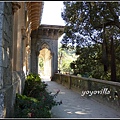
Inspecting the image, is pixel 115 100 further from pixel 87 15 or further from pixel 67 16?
pixel 67 16

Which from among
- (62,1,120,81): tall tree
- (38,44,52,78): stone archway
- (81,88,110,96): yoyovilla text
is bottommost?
(81,88,110,96): yoyovilla text

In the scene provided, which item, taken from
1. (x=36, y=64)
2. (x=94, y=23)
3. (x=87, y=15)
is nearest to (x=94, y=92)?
(x=94, y=23)

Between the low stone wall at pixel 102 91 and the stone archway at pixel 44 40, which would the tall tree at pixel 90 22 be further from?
the stone archway at pixel 44 40

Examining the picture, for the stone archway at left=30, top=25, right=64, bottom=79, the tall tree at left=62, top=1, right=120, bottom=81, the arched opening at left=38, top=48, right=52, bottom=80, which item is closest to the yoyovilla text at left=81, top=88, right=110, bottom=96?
the tall tree at left=62, top=1, right=120, bottom=81

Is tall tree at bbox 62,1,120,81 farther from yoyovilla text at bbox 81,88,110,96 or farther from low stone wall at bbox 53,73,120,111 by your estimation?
yoyovilla text at bbox 81,88,110,96

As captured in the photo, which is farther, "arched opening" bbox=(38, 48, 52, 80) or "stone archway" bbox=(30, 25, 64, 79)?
"arched opening" bbox=(38, 48, 52, 80)

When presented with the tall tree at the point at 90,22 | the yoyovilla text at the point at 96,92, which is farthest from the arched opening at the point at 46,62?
the yoyovilla text at the point at 96,92

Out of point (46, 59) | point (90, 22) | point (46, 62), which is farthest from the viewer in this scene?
point (46, 59)

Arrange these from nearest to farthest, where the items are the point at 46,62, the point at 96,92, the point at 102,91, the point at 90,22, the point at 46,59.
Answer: the point at 102,91, the point at 96,92, the point at 90,22, the point at 46,62, the point at 46,59

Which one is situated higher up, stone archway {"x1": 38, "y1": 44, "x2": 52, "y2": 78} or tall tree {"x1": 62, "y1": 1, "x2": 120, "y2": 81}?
tall tree {"x1": 62, "y1": 1, "x2": 120, "y2": 81}

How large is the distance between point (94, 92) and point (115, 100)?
1506 millimetres

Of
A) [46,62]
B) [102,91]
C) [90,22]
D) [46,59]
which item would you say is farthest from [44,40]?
[102,91]

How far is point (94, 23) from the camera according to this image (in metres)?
8.87

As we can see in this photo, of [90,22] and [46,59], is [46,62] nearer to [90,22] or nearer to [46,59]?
[46,59]
